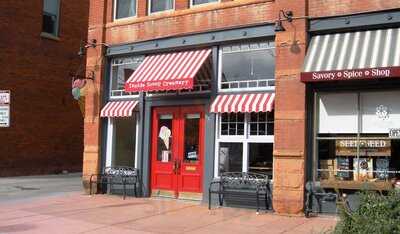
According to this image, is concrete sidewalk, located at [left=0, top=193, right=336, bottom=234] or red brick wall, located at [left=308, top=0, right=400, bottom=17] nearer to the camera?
concrete sidewalk, located at [left=0, top=193, right=336, bottom=234]

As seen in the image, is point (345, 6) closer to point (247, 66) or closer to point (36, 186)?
point (247, 66)

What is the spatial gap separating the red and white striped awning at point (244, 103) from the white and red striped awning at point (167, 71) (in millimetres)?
801

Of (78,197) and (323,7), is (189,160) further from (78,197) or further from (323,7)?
(323,7)

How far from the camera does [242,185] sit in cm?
1359

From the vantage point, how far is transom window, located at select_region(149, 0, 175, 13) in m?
15.6

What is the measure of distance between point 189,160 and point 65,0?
13.7 meters

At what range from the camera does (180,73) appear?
14.3 m

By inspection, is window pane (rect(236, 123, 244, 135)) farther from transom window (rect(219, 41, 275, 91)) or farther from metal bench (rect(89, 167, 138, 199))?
metal bench (rect(89, 167, 138, 199))

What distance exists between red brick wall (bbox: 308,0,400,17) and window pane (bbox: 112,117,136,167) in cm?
617

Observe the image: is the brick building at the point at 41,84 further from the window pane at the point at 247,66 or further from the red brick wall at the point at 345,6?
the red brick wall at the point at 345,6

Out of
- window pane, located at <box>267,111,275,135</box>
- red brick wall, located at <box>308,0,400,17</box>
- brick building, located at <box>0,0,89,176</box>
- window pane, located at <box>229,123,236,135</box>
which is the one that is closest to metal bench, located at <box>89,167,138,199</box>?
window pane, located at <box>229,123,236,135</box>

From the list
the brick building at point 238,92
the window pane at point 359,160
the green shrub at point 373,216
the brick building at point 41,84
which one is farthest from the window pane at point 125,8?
the green shrub at point 373,216

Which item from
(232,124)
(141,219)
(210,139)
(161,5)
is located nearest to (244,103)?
(232,124)

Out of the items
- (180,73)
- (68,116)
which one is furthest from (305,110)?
(68,116)
